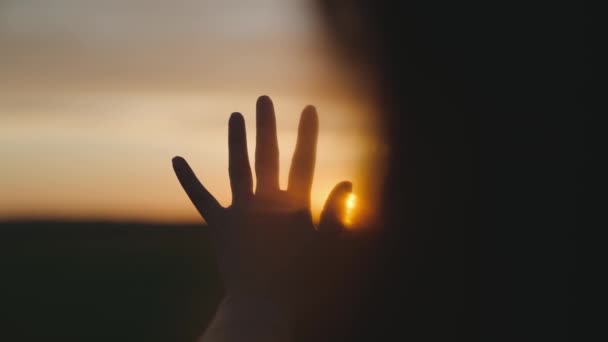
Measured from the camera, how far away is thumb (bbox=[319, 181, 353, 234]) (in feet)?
3.93

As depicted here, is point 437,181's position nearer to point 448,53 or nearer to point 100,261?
point 448,53

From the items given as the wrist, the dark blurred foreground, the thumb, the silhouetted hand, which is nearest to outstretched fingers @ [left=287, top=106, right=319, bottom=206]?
the silhouetted hand

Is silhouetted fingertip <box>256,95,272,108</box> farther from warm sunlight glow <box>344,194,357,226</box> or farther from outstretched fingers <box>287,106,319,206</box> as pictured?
warm sunlight glow <box>344,194,357,226</box>

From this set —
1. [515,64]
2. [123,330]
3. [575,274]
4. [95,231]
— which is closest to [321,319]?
[575,274]

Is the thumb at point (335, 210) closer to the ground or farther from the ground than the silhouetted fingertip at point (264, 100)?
closer to the ground

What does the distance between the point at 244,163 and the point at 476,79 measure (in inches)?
18.7

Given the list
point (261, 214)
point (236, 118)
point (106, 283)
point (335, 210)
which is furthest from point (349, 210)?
point (106, 283)

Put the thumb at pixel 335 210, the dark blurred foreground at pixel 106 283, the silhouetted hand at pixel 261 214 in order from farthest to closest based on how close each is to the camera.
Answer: the dark blurred foreground at pixel 106 283 < the silhouetted hand at pixel 261 214 < the thumb at pixel 335 210

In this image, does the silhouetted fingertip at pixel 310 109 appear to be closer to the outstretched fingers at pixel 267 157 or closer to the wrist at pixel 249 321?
the outstretched fingers at pixel 267 157

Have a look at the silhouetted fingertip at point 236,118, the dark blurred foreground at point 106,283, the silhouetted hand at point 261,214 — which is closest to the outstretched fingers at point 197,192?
the silhouetted hand at point 261,214

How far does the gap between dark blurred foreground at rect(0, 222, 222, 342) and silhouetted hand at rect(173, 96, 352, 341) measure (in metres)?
2.96

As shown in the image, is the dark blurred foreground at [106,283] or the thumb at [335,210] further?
the dark blurred foreground at [106,283]

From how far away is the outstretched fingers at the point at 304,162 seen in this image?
1.32 m

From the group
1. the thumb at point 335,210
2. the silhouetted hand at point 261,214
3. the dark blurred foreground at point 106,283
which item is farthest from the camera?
the dark blurred foreground at point 106,283
